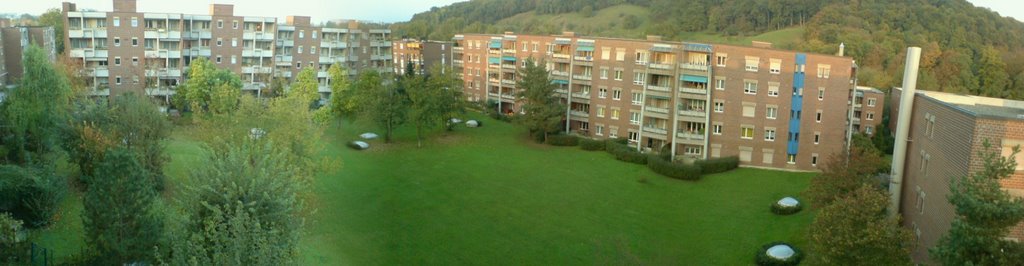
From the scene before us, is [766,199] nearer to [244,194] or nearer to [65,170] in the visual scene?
[244,194]

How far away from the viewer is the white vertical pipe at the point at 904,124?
1362cm

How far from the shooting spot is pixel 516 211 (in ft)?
60.5

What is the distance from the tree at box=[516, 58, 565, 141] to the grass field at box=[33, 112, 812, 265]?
2165 millimetres

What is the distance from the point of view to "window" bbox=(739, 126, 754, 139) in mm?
25250

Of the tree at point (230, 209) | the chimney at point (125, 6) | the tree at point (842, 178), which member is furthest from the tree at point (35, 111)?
the tree at point (842, 178)

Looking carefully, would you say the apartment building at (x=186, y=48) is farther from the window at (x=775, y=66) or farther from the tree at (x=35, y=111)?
the window at (x=775, y=66)

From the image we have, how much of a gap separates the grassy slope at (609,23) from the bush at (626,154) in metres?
21.6

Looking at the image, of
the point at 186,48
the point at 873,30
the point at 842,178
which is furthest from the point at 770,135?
the point at 186,48

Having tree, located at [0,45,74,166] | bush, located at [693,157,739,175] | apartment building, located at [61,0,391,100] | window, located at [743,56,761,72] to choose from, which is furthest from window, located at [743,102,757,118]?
tree, located at [0,45,74,166]

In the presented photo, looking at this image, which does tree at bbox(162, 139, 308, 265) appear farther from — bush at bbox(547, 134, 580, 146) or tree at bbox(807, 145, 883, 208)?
bush at bbox(547, 134, 580, 146)

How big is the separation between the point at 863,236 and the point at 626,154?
15397mm

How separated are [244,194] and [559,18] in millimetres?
62131

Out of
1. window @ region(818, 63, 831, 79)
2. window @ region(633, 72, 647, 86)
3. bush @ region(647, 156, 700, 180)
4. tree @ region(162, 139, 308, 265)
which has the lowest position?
bush @ region(647, 156, 700, 180)

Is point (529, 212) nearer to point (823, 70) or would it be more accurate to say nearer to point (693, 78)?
point (693, 78)
